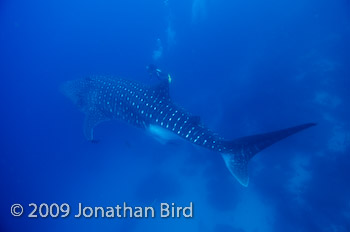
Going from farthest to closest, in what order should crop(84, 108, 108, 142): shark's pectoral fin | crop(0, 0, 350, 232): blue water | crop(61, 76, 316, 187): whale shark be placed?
crop(0, 0, 350, 232): blue water < crop(84, 108, 108, 142): shark's pectoral fin < crop(61, 76, 316, 187): whale shark

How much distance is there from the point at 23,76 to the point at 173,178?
14.5 meters

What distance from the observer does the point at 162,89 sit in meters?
6.61

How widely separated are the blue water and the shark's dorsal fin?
20.2 ft

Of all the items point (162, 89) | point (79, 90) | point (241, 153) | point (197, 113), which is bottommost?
point (241, 153)

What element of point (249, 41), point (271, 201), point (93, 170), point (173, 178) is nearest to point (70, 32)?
point (93, 170)

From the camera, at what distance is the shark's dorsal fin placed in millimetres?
6562

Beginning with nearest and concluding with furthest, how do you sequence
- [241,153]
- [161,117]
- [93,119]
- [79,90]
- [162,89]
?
[241,153] → [161,117] → [162,89] → [93,119] → [79,90]

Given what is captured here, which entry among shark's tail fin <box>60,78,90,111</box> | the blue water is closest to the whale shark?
shark's tail fin <box>60,78,90,111</box>

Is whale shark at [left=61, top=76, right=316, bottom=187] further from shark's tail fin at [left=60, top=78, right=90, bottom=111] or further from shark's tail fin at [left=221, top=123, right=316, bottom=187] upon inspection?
shark's tail fin at [left=60, top=78, right=90, bottom=111]

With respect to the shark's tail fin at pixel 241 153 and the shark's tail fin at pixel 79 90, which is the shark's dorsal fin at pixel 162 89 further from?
the shark's tail fin at pixel 79 90

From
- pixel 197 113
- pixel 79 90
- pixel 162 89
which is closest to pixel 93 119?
pixel 79 90

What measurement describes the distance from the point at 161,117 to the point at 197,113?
697 centimetres

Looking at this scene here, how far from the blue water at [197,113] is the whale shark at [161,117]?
4.23 meters

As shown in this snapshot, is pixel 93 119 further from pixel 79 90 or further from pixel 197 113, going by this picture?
pixel 197 113
